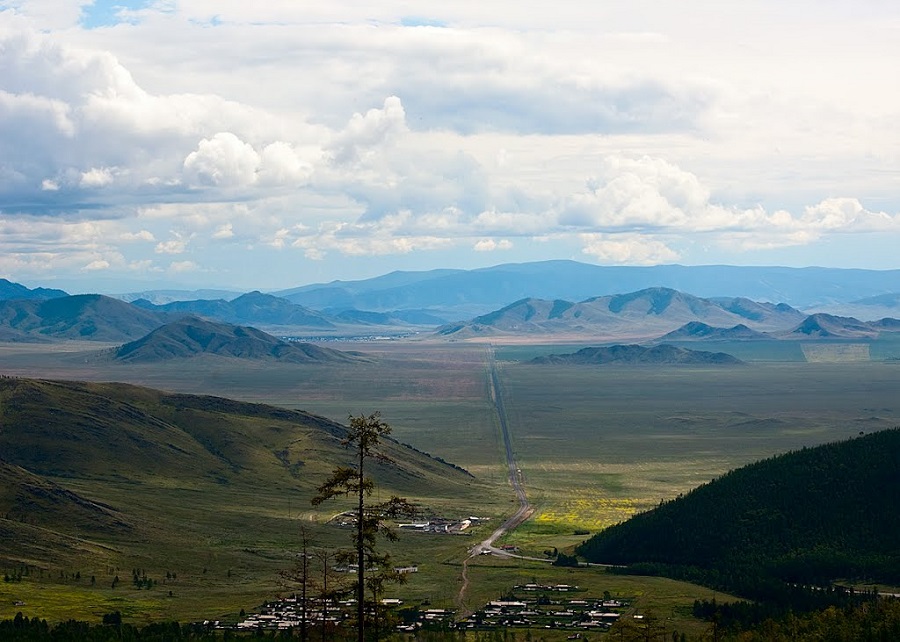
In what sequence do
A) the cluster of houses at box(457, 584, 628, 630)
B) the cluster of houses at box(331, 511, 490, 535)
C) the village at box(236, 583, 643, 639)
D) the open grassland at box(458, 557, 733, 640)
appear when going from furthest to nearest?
the cluster of houses at box(331, 511, 490, 535), the open grassland at box(458, 557, 733, 640), the cluster of houses at box(457, 584, 628, 630), the village at box(236, 583, 643, 639)

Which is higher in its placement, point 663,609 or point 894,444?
point 894,444

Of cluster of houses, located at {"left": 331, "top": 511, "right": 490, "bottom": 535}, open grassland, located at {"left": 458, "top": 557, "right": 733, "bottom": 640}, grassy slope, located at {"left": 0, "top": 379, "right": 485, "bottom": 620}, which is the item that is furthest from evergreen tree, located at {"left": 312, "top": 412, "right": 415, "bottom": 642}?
cluster of houses, located at {"left": 331, "top": 511, "right": 490, "bottom": 535}

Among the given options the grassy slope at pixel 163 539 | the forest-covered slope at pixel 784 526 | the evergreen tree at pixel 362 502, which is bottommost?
the grassy slope at pixel 163 539

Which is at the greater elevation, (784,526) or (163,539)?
(784,526)

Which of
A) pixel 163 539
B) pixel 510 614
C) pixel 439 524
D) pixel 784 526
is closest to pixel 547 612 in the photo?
pixel 510 614

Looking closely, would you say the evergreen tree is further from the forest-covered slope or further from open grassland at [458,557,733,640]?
the forest-covered slope

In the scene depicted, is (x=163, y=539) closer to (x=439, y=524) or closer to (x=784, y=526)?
(x=439, y=524)

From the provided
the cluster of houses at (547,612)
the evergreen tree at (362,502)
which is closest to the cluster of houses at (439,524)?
the cluster of houses at (547,612)

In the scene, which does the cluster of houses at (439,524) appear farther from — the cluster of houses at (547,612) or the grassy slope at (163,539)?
the cluster of houses at (547,612)

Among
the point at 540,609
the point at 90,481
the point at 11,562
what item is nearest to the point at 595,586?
the point at 540,609

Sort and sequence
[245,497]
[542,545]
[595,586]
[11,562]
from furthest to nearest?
1. [245,497]
2. [542,545]
3. [11,562]
4. [595,586]

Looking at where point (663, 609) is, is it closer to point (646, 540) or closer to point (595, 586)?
point (595, 586)
